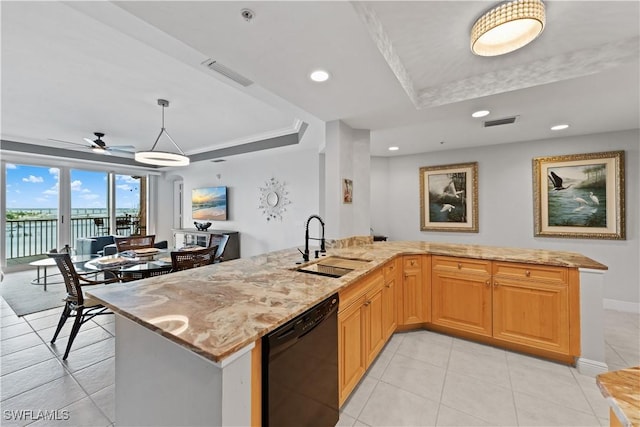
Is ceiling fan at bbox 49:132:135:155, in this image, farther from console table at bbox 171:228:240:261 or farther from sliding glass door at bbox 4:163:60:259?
console table at bbox 171:228:240:261

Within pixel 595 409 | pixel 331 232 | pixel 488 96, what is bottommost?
pixel 595 409

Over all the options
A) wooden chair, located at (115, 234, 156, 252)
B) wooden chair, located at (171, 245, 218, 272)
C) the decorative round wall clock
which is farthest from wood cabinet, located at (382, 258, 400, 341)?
wooden chair, located at (115, 234, 156, 252)

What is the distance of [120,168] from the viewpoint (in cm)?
694

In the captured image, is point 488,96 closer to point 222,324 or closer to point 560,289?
point 560,289

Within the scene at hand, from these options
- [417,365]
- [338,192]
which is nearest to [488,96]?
[338,192]

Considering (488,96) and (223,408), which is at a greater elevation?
(488,96)

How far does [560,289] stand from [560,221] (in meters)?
2.18

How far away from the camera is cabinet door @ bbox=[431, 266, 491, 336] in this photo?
256 centimetres

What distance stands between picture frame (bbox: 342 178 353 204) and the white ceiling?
2.43 ft

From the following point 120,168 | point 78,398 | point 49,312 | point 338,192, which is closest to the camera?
point 78,398

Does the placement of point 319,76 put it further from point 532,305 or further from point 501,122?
point 532,305

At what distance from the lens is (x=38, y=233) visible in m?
6.12

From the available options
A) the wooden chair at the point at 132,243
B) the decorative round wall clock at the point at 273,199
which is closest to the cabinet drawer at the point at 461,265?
the decorative round wall clock at the point at 273,199

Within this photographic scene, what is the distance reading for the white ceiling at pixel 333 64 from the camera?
1.50m
